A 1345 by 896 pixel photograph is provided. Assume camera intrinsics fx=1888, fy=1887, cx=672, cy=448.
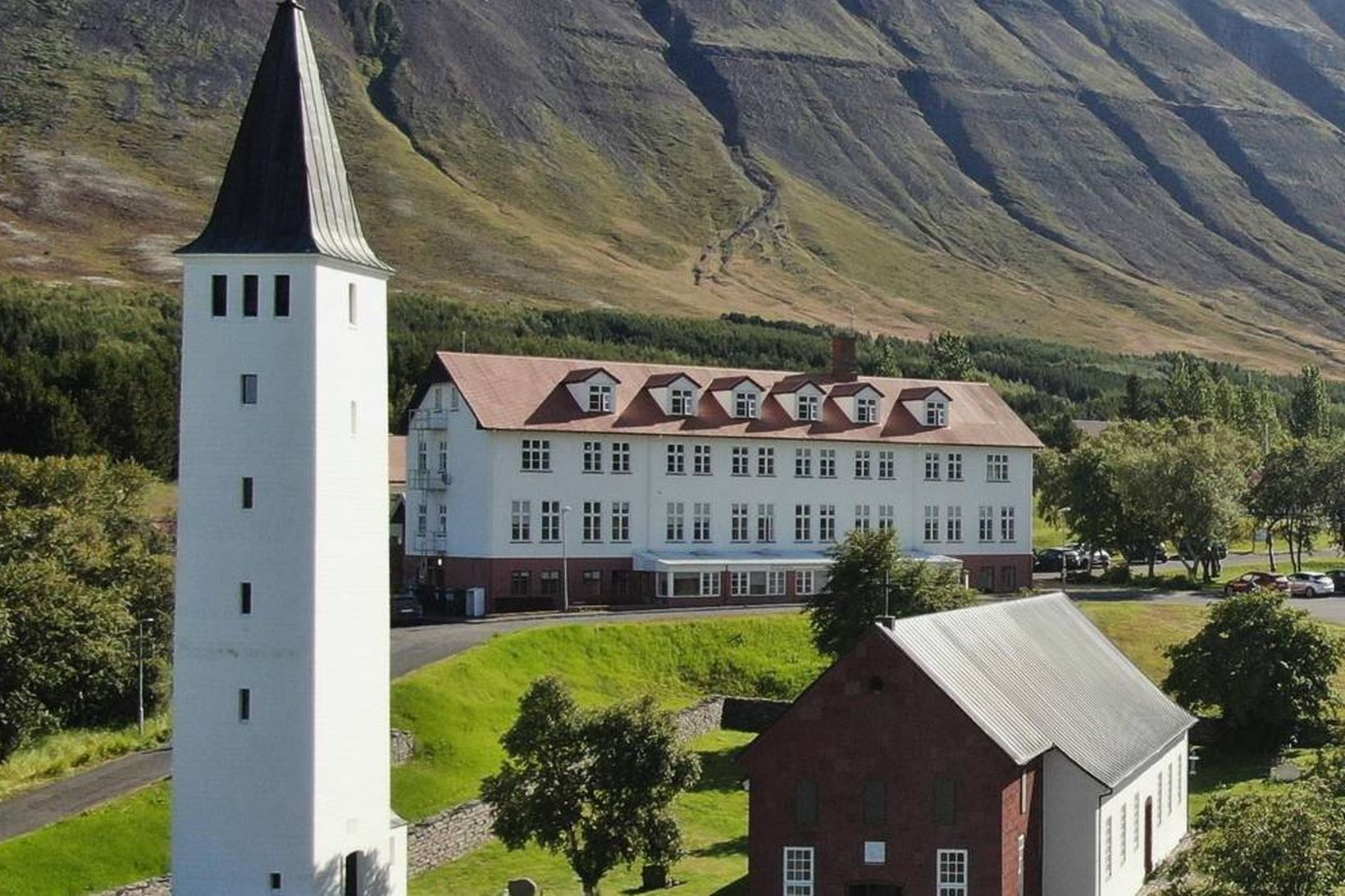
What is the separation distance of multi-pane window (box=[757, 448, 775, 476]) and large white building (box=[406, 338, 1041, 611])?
0.24ft

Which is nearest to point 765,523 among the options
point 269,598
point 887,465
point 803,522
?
point 803,522

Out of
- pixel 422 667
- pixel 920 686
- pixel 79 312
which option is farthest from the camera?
pixel 79 312

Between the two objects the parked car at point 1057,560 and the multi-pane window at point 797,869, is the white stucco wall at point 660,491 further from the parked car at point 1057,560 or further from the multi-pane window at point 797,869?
the multi-pane window at point 797,869

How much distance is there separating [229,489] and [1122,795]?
21.7 metres

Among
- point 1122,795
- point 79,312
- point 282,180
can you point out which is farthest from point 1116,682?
point 79,312

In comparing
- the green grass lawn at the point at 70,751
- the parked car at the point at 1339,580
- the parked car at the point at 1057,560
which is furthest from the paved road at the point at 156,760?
the parked car at the point at 1339,580

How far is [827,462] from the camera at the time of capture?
3393 inches

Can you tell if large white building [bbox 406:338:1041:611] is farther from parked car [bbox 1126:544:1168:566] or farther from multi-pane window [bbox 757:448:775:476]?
parked car [bbox 1126:544:1168:566]

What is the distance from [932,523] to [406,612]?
91.2 ft

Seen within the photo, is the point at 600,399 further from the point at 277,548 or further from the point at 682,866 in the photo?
the point at 277,548

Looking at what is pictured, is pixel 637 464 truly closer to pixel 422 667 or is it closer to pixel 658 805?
pixel 422 667

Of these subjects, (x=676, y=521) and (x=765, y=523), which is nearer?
(x=676, y=521)

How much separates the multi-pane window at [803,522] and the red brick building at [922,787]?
42.4 m

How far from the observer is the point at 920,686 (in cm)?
3959
